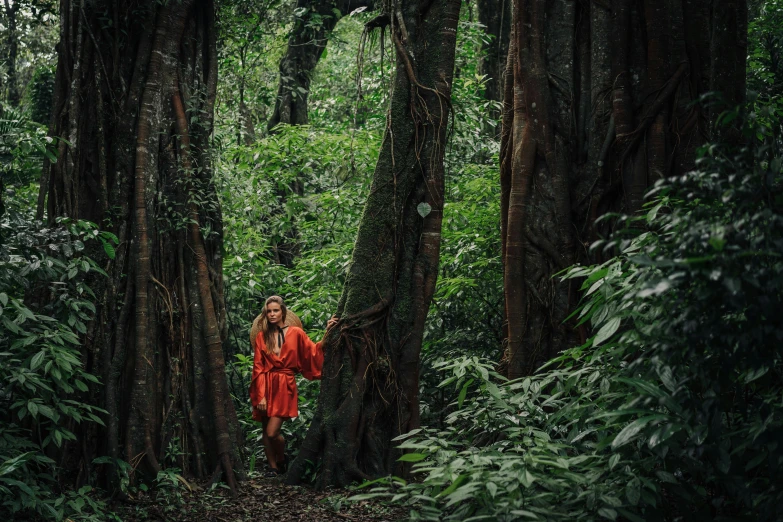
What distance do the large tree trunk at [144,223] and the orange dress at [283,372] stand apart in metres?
0.71

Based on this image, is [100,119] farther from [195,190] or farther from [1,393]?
[1,393]

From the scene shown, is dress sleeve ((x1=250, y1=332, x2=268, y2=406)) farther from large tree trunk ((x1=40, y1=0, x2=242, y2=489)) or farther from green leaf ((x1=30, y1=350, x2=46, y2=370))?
green leaf ((x1=30, y1=350, x2=46, y2=370))

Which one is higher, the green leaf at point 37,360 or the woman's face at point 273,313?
the woman's face at point 273,313

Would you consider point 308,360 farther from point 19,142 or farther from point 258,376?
point 19,142

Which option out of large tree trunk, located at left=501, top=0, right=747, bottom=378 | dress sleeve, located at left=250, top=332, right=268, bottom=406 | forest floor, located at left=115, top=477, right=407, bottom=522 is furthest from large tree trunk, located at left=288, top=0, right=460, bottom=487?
dress sleeve, located at left=250, top=332, right=268, bottom=406

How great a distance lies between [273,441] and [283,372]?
0.64m

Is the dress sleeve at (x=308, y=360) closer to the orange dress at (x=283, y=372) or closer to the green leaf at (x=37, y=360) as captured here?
the orange dress at (x=283, y=372)

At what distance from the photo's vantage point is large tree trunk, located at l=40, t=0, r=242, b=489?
248 inches

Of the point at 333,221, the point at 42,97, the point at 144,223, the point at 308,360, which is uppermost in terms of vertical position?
the point at 42,97

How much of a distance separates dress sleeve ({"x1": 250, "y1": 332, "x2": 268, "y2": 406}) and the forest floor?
3.95 ft

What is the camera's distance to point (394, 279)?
675cm

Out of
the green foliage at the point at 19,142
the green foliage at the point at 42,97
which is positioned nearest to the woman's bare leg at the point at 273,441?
the green foliage at the point at 19,142

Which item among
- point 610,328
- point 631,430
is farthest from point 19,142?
point 631,430

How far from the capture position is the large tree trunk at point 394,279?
649cm
